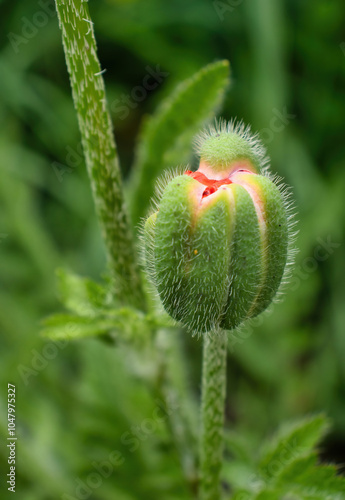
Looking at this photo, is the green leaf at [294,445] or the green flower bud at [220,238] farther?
the green leaf at [294,445]

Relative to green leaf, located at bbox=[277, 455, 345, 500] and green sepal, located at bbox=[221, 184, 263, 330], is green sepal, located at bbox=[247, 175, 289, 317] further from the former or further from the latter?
green leaf, located at bbox=[277, 455, 345, 500]

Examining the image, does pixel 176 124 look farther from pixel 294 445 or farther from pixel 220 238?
pixel 294 445

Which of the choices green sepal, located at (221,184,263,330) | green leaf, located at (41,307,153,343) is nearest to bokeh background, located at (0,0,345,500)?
green leaf, located at (41,307,153,343)

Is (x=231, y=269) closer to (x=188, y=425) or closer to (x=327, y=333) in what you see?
(x=188, y=425)

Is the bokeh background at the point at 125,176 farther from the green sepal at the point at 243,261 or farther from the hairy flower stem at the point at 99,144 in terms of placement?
the green sepal at the point at 243,261

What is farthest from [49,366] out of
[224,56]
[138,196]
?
[224,56]

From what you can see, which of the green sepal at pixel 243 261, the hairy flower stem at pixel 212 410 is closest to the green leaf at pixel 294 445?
the hairy flower stem at pixel 212 410
